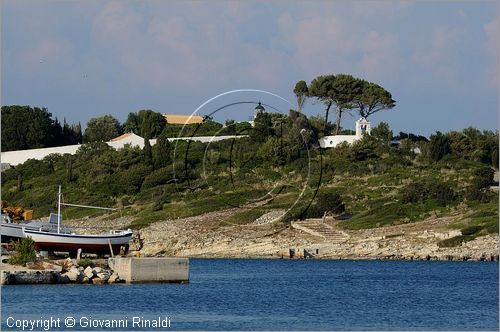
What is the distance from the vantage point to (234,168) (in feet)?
357

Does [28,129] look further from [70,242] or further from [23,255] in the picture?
[23,255]

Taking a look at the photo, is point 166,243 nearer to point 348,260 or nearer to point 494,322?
point 348,260

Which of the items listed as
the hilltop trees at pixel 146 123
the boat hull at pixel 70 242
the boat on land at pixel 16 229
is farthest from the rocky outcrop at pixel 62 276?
the hilltop trees at pixel 146 123

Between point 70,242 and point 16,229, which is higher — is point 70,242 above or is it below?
below

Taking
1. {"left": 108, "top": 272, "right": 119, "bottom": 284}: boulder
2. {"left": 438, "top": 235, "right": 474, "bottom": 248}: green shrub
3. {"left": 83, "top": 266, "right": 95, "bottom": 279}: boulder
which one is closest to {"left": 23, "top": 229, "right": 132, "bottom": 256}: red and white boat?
{"left": 83, "top": 266, "right": 95, "bottom": 279}: boulder

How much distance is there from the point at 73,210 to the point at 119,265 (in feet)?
166

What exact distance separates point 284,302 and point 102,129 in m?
90.7

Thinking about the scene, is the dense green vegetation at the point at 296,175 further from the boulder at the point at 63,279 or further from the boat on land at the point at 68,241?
the boulder at the point at 63,279

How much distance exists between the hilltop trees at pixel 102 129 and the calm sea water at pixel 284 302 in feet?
228

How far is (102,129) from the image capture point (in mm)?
140875

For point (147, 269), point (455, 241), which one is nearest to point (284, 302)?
point (147, 269)

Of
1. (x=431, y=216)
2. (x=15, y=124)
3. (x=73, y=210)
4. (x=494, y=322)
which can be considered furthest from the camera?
(x=15, y=124)

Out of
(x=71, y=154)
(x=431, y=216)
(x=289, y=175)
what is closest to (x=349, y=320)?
(x=431, y=216)

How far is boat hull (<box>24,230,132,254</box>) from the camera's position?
226 feet
